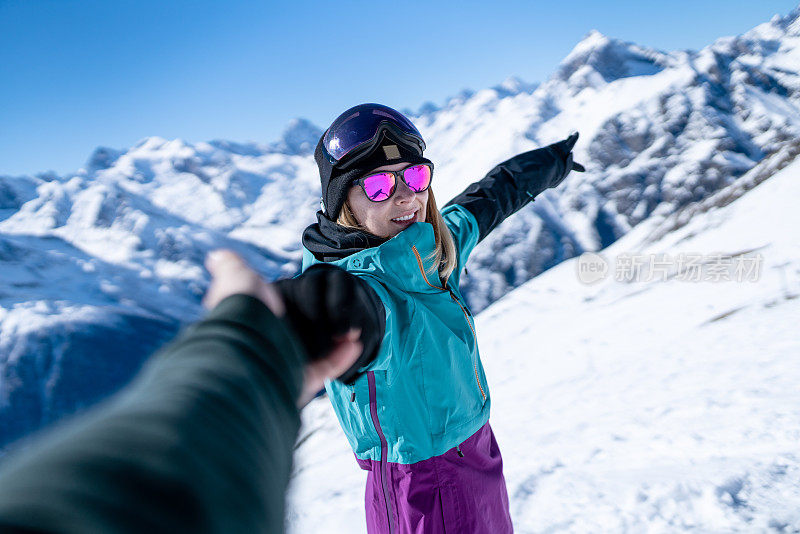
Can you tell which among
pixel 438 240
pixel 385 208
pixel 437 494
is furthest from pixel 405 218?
pixel 437 494

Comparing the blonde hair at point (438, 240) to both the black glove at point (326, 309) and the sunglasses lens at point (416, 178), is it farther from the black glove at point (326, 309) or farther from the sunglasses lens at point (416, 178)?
the black glove at point (326, 309)

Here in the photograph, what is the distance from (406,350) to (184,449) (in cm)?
136

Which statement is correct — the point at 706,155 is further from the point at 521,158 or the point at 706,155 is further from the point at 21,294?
the point at 21,294

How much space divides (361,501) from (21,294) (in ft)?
541

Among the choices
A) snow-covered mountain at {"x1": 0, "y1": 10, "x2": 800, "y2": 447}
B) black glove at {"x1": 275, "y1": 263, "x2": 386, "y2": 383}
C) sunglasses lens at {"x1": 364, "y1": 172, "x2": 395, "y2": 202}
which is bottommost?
black glove at {"x1": 275, "y1": 263, "x2": 386, "y2": 383}

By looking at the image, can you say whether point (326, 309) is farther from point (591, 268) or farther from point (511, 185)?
point (591, 268)

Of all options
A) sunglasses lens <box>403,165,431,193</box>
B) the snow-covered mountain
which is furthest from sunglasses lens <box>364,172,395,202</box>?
the snow-covered mountain

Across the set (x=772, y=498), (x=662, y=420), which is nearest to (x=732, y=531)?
(x=772, y=498)

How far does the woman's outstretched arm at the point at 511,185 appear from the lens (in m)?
3.39

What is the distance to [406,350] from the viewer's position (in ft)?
6.38

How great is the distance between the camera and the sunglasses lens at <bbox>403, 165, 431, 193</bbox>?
2.36 m

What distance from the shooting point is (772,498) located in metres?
3.45

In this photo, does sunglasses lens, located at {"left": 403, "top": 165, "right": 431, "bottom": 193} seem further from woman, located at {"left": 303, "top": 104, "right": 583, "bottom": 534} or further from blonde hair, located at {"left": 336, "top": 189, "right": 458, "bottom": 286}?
blonde hair, located at {"left": 336, "top": 189, "right": 458, "bottom": 286}

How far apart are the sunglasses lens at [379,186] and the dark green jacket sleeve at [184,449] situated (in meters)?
1.39
